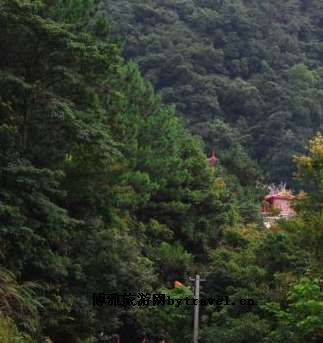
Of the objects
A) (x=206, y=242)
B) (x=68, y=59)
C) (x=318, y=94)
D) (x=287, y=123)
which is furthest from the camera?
(x=318, y=94)

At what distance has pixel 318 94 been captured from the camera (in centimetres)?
6106

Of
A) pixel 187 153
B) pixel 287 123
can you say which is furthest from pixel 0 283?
pixel 287 123

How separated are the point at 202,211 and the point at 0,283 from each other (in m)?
14.5

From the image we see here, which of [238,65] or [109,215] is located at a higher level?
[109,215]

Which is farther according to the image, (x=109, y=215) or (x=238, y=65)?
(x=238, y=65)

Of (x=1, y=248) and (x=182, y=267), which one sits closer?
(x=1, y=248)

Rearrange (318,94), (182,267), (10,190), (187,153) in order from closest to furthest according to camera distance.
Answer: (10,190) < (182,267) < (187,153) < (318,94)

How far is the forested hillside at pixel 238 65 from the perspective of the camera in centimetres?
5588

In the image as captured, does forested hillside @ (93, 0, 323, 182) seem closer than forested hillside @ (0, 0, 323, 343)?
No

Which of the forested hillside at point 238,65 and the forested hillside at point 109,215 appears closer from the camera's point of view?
the forested hillside at point 109,215

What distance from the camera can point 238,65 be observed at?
6247cm

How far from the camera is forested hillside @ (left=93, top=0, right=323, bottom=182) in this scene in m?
55.9

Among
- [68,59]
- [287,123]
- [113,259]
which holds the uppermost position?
[68,59]

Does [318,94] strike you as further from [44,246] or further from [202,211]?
[44,246]
